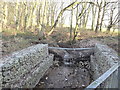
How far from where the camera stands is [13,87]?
473cm

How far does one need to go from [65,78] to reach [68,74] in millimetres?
757

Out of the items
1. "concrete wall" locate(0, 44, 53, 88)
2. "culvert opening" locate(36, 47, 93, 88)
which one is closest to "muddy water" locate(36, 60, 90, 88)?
"culvert opening" locate(36, 47, 93, 88)

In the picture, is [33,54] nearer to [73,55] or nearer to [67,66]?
[67,66]

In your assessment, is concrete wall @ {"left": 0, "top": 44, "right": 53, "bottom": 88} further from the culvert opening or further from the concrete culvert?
the culvert opening

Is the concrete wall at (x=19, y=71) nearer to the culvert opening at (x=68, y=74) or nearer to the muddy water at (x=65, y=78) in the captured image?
the muddy water at (x=65, y=78)

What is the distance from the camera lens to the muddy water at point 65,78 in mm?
6801

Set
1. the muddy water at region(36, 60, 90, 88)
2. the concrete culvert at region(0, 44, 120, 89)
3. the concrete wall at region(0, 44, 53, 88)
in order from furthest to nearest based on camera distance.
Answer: the muddy water at region(36, 60, 90, 88) → the concrete wall at region(0, 44, 53, 88) → the concrete culvert at region(0, 44, 120, 89)

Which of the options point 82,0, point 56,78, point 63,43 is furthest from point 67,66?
point 82,0

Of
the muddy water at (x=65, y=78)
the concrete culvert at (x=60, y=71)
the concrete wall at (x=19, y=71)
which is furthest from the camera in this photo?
the muddy water at (x=65, y=78)

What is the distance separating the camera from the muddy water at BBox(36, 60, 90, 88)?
268 inches

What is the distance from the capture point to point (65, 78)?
25.2ft

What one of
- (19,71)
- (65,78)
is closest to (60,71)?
(65,78)

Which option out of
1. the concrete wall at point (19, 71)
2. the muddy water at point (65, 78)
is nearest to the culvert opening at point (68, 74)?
the muddy water at point (65, 78)

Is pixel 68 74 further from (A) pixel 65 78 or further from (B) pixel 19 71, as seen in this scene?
(B) pixel 19 71
